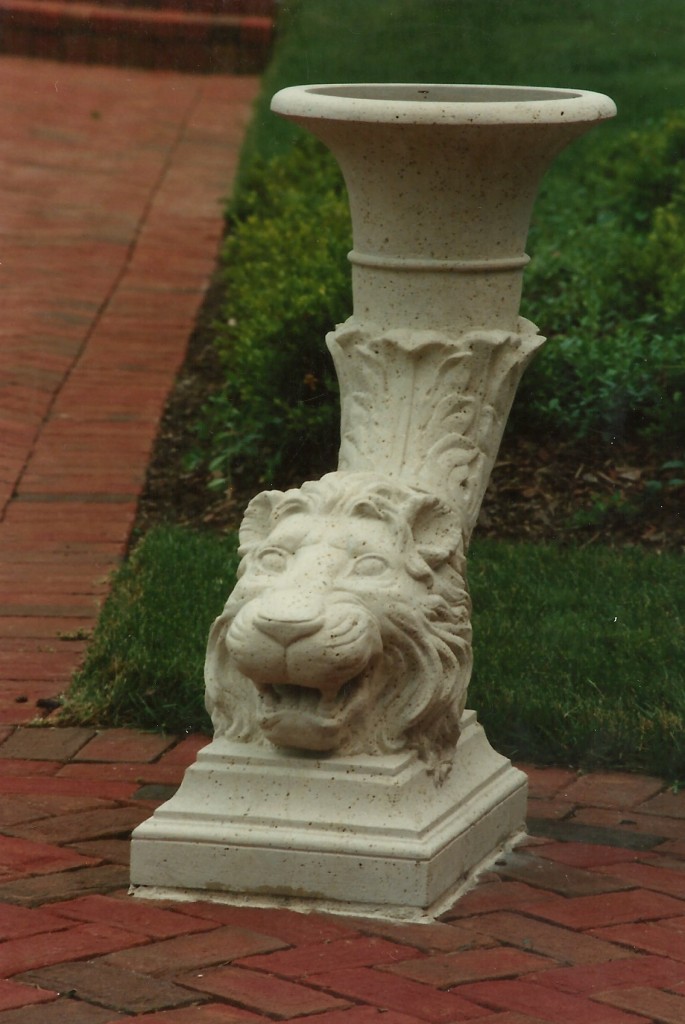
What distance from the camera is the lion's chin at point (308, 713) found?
9.86 feet

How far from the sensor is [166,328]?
7.14 meters

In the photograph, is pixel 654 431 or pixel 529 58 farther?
pixel 529 58

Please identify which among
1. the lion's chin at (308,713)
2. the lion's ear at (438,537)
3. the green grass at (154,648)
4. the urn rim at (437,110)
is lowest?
the green grass at (154,648)

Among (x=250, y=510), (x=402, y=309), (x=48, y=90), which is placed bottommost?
(x=48, y=90)

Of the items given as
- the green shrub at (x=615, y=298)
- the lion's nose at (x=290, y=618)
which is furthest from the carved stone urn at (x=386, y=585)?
the green shrub at (x=615, y=298)

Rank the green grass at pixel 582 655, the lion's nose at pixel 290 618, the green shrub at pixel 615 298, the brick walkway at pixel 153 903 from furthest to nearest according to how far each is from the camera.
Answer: the green shrub at pixel 615 298 → the green grass at pixel 582 655 → the lion's nose at pixel 290 618 → the brick walkway at pixel 153 903

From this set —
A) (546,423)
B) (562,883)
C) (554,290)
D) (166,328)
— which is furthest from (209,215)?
(562,883)

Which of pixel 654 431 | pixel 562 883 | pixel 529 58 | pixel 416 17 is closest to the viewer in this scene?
pixel 562 883

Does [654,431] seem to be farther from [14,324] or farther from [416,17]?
[416,17]

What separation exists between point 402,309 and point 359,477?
40 cm

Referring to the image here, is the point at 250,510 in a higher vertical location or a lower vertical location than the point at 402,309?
lower

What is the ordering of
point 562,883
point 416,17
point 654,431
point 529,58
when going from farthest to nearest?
point 416,17, point 529,58, point 654,431, point 562,883

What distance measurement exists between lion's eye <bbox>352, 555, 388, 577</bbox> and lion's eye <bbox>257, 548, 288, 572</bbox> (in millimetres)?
128

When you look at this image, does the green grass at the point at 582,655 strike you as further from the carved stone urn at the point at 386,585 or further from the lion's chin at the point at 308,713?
the lion's chin at the point at 308,713
